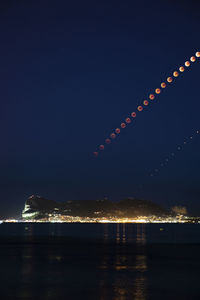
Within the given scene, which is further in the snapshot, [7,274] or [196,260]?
[196,260]

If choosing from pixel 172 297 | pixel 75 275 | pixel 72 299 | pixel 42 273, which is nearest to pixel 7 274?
pixel 42 273

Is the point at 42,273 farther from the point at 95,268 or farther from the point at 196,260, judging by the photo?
the point at 196,260

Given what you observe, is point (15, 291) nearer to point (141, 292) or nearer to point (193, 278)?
point (141, 292)

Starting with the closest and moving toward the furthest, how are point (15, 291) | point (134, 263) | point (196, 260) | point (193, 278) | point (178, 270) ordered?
point (15, 291) < point (193, 278) < point (178, 270) < point (134, 263) < point (196, 260)

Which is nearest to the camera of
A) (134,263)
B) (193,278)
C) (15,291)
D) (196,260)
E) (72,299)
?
(72,299)

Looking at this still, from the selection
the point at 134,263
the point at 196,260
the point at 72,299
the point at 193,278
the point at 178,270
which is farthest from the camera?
the point at 196,260

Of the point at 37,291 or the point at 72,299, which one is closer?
the point at 72,299

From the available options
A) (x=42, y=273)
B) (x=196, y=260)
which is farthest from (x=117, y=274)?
(x=196, y=260)

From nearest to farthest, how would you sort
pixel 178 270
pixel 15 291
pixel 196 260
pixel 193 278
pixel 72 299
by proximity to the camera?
pixel 72 299, pixel 15 291, pixel 193 278, pixel 178 270, pixel 196 260
